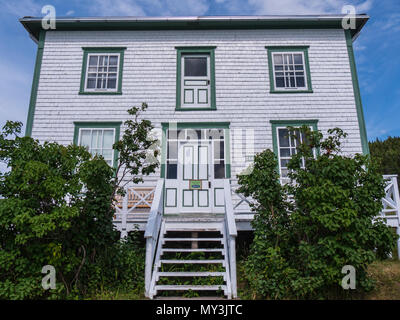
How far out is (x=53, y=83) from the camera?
34.5ft

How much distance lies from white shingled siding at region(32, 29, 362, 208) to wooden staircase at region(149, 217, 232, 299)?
2.66m

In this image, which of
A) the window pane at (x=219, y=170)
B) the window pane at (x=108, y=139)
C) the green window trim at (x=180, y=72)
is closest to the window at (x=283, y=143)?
the window pane at (x=219, y=170)

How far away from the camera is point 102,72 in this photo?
1068 cm

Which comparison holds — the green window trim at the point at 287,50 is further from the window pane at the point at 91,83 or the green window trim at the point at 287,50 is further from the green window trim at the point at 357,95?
the window pane at the point at 91,83

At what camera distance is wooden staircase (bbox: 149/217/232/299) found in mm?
5848

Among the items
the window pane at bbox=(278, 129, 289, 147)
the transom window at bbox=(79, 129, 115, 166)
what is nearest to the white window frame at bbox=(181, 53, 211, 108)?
the window pane at bbox=(278, 129, 289, 147)

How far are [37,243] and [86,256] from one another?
0.95 metres

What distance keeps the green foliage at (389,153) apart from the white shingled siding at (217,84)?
622 inches

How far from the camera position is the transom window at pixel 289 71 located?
10.7 metres

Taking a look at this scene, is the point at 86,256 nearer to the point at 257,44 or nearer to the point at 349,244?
the point at 349,244

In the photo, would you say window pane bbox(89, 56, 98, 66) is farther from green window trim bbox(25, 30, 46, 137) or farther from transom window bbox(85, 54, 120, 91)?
green window trim bbox(25, 30, 46, 137)

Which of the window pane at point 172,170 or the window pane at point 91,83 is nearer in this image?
the window pane at point 172,170

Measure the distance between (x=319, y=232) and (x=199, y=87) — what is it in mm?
6555
